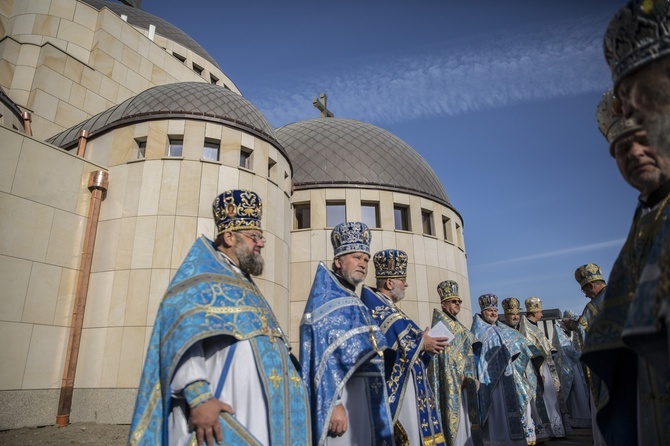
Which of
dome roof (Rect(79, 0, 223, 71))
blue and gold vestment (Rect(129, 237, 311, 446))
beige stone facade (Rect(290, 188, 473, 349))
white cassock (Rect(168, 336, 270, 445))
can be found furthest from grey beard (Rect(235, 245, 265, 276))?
dome roof (Rect(79, 0, 223, 71))

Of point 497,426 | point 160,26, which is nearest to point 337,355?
point 497,426

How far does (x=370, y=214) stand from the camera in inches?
674

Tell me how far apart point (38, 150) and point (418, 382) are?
9587mm

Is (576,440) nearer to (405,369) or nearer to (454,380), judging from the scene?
(454,380)

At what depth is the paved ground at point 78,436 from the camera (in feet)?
23.2

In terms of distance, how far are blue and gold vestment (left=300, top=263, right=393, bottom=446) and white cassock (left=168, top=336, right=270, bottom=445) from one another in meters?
0.85

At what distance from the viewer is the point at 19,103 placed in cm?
1382

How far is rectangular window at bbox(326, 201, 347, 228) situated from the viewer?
16.6 meters

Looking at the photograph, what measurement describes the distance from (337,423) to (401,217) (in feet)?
47.6

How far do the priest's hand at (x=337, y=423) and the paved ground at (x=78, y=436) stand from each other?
5198 mm

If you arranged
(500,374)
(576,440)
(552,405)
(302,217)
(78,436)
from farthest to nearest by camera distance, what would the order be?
(302,217)
(552,405)
(576,440)
(78,436)
(500,374)

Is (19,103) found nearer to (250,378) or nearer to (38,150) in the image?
(38,150)

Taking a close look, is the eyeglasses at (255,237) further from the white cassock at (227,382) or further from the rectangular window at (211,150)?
the rectangular window at (211,150)

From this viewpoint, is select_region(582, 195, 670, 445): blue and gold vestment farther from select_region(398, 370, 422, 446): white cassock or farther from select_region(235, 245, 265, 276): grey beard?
select_region(398, 370, 422, 446): white cassock
